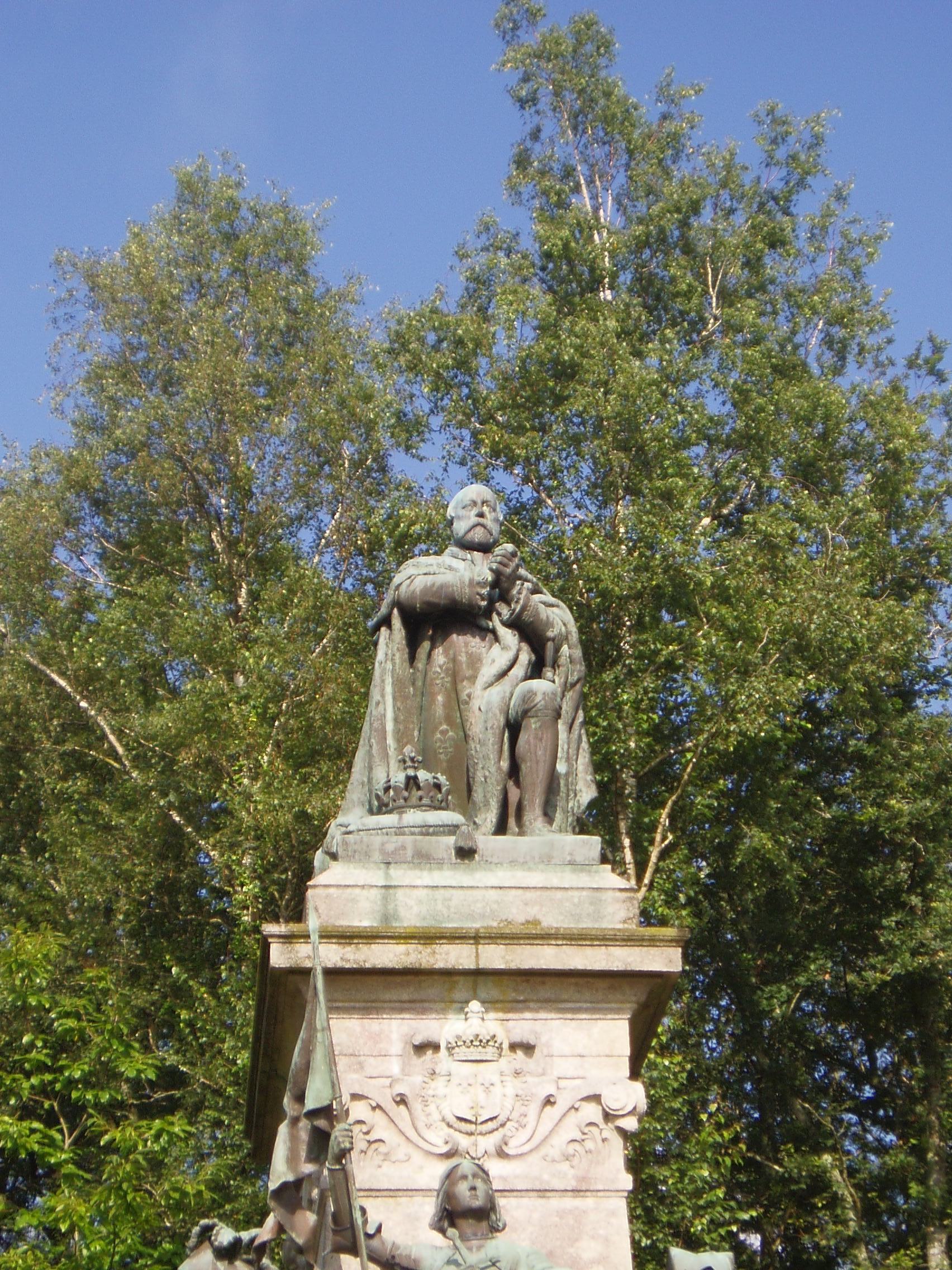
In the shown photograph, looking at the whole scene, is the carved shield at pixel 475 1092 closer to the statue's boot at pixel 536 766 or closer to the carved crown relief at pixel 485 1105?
the carved crown relief at pixel 485 1105

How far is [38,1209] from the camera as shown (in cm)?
1712

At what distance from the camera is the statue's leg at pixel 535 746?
8039 mm

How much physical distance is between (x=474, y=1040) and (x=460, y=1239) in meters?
0.95

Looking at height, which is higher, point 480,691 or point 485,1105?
point 480,691

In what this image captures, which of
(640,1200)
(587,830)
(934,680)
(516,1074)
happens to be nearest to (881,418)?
(934,680)

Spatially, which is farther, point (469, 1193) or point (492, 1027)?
point (492, 1027)

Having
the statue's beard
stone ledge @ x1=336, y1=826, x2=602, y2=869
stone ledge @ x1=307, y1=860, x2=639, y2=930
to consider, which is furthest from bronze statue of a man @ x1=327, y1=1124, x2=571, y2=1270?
the statue's beard

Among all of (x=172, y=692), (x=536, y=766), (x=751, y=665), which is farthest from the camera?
(x=172, y=692)

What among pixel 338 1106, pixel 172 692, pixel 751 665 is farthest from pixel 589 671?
pixel 338 1106

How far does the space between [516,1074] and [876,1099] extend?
16.8 m

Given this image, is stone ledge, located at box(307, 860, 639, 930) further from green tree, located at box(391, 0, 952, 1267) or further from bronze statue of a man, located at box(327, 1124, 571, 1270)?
green tree, located at box(391, 0, 952, 1267)

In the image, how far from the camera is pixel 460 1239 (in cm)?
631

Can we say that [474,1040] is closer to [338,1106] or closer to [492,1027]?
[492,1027]

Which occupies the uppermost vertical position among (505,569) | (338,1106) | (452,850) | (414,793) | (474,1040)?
(505,569)
